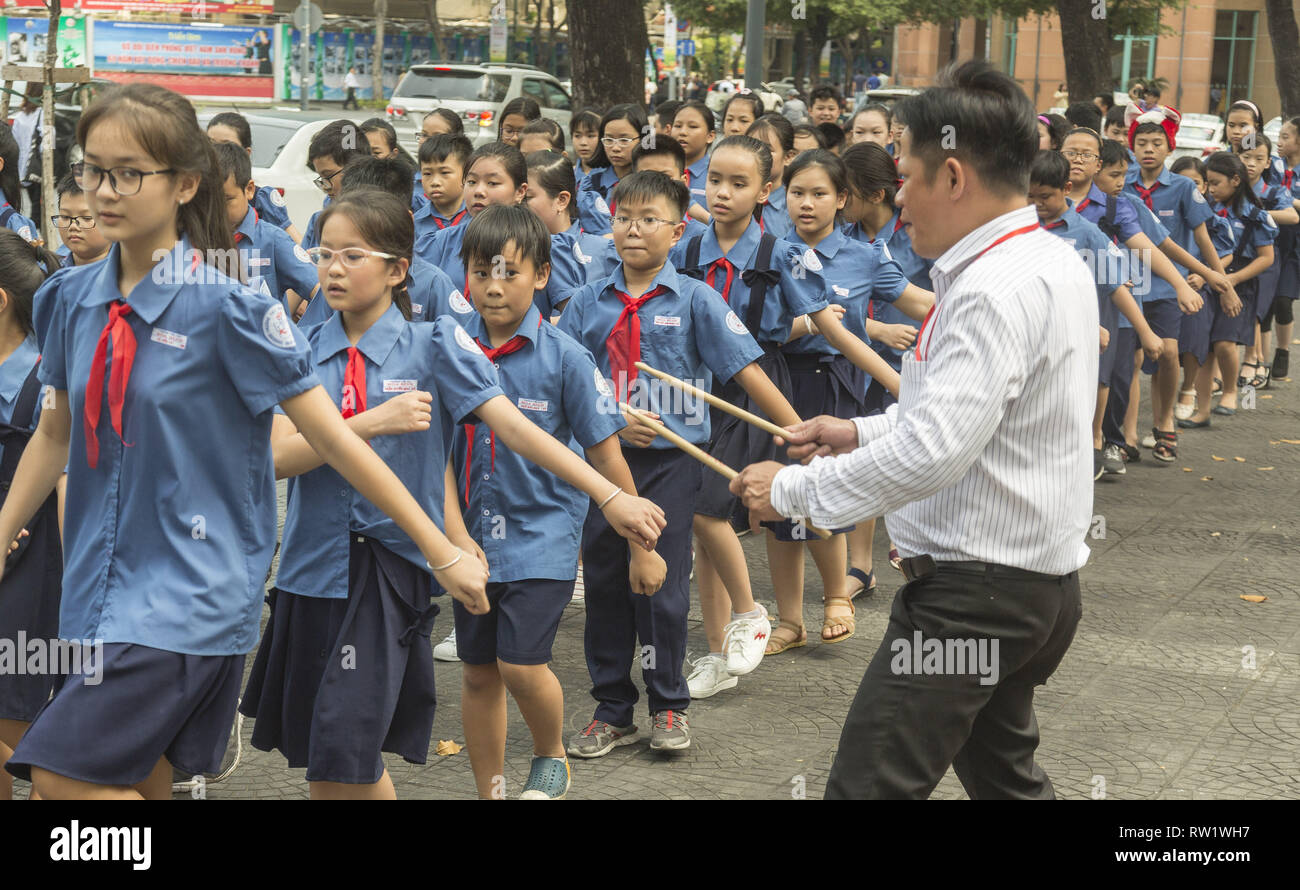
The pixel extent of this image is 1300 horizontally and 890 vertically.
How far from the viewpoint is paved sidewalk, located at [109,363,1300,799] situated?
4.66 metres

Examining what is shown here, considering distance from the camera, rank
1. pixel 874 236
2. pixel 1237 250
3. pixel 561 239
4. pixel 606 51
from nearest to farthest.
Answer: pixel 561 239 < pixel 874 236 < pixel 1237 250 < pixel 606 51

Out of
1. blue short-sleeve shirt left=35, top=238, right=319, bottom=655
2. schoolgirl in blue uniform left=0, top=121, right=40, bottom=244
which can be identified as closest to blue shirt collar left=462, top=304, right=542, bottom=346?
blue short-sleeve shirt left=35, top=238, right=319, bottom=655

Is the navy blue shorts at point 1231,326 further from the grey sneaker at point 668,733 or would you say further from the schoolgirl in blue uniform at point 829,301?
the grey sneaker at point 668,733

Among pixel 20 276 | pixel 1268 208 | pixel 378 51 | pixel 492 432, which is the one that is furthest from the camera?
pixel 378 51

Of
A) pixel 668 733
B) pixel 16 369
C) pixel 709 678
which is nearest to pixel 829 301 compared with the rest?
pixel 709 678

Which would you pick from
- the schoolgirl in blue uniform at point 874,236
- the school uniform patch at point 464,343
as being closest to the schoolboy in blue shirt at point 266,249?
the schoolgirl in blue uniform at point 874,236

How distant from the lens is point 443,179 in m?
7.26

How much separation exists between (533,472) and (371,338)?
0.71 meters

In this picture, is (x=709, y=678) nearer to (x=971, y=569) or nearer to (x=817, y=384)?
(x=817, y=384)

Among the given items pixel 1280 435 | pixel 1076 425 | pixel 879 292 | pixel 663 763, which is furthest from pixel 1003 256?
pixel 1280 435

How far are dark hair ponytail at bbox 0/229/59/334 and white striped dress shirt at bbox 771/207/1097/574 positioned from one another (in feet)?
6.84

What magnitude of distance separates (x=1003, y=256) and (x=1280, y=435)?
27.5 ft

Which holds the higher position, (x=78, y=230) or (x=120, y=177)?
(x=120, y=177)

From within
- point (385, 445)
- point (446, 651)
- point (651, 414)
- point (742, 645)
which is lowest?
point (446, 651)
